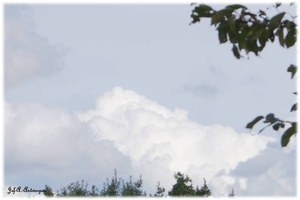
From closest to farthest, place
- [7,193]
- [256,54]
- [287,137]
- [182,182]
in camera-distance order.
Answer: [287,137], [256,54], [7,193], [182,182]

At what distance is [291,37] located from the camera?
27.0ft

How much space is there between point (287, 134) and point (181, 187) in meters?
10.0

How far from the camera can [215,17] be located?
25.4 feet

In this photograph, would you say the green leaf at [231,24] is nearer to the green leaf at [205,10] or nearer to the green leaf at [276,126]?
the green leaf at [205,10]

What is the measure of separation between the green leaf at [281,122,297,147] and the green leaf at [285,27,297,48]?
1.18 metres

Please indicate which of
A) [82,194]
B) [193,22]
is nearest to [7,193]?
[82,194]

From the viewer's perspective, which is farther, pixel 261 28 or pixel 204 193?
pixel 204 193

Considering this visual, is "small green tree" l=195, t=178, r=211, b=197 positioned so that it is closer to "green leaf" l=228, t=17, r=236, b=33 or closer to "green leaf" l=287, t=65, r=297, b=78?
"green leaf" l=287, t=65, r=297, b=78

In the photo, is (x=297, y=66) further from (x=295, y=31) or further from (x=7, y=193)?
(x=7, y=193)

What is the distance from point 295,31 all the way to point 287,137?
1.54 meters

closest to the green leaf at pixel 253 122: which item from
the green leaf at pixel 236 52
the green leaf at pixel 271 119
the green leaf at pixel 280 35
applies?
the green leaf at pixel 271 119

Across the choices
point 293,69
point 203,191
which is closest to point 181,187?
point 203,191

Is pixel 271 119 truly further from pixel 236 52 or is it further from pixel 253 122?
pixel 236 52

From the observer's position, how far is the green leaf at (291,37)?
324 inches
